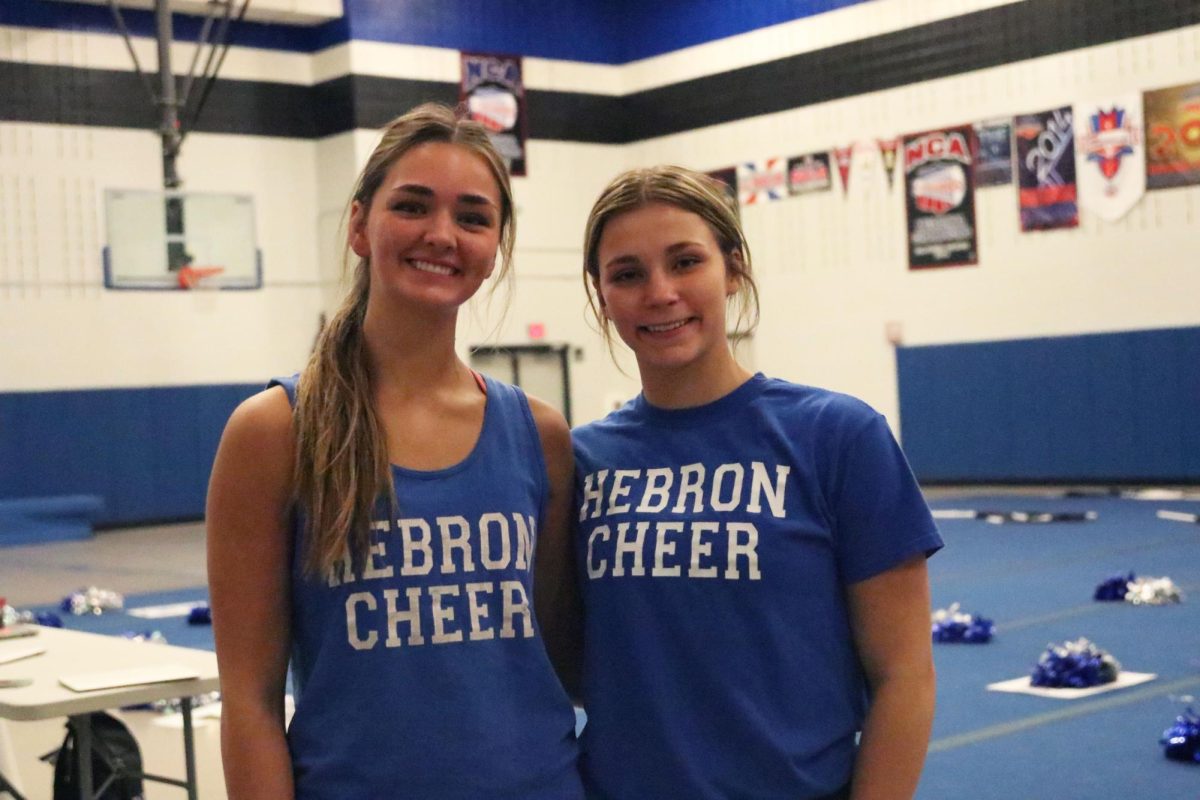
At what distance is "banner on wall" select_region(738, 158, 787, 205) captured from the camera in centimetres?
1777

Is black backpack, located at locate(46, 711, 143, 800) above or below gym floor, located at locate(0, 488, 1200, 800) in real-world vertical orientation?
above

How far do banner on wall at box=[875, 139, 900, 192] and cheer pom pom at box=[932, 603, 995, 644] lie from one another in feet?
32.8

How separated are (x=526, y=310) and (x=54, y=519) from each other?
6.67m

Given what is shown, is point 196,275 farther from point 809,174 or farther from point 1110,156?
point 1110,156

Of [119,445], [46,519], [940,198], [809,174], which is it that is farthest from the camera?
[809,174]

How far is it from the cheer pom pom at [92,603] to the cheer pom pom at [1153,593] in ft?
21.0

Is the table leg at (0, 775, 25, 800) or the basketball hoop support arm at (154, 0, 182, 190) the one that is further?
the basketball hoop support arm at (154, 0, 182, 190)

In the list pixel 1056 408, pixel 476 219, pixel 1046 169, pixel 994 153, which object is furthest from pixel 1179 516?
pixel 476 219

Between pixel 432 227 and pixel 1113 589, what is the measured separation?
7.12 m

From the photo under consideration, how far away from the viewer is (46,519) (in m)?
14.7

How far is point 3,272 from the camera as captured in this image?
595 inches

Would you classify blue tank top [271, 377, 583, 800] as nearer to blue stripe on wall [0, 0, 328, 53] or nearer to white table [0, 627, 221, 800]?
white table [0, 627, 221, 800]

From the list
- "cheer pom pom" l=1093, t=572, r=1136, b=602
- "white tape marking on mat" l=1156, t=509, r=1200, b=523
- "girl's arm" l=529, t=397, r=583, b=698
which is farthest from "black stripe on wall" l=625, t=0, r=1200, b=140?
"girl's arm" l=529, t=397, r=583, b=698

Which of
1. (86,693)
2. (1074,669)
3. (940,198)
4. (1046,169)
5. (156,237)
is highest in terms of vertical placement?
(1046,169)
